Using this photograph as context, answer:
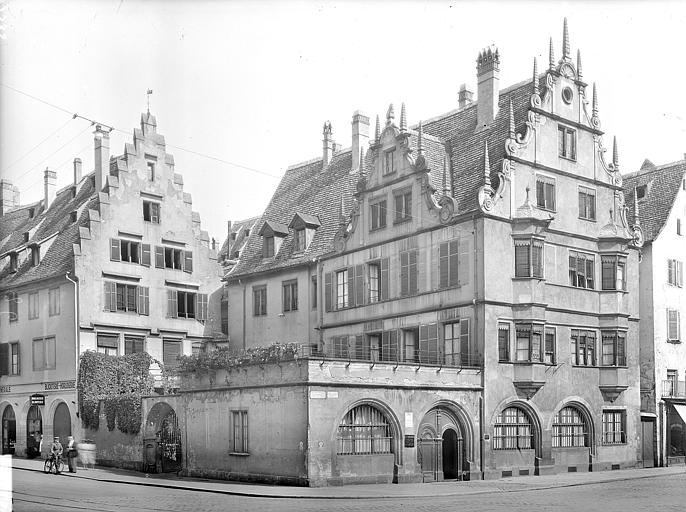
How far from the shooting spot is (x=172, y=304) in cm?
5584

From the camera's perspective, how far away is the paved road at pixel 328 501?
27.5 m

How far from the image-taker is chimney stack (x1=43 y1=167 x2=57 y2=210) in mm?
62653

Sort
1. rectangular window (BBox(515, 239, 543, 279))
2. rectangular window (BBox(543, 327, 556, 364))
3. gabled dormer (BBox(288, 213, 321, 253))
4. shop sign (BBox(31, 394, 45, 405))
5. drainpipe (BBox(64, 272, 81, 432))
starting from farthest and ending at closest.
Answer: gabled dormer (BBox(288, 213, 321, 253)) → shop sign (BBox(31, 394, 45, 405)) → drainpipe (BBox(64, 272, 81, 432)) → rectangular window (BBox(543, 327, 556, 364)) → rectangular window (BBox(515, 239, 543, 279))

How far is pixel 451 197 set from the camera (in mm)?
43094

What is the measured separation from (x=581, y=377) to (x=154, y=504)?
24.0m

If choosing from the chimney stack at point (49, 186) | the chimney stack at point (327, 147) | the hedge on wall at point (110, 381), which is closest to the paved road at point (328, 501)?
the hedge on wall at point (110, 381)

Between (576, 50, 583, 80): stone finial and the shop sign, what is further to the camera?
the shop sign

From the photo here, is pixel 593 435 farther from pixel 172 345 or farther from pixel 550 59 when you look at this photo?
pixel 172 345

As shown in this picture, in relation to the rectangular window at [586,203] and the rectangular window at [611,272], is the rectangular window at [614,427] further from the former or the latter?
the rectangular window at [586,203]

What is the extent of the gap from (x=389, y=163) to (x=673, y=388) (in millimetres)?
21297

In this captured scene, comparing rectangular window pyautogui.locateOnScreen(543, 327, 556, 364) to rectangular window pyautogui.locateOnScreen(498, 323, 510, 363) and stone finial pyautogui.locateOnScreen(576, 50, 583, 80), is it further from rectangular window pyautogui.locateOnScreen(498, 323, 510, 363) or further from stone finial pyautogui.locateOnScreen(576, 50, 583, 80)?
stone finial pyautogui.locateOnScreen(576, 50, 583, 80)

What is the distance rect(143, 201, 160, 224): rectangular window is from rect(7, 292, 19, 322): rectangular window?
9.06m

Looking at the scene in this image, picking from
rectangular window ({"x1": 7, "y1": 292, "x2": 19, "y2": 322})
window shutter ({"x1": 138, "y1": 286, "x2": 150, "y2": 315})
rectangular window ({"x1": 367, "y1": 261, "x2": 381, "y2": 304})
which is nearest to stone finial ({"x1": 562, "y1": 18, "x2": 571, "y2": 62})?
rectangular window ({"x1": 367, "y1": 261, "x2": 381, "y2": 304})

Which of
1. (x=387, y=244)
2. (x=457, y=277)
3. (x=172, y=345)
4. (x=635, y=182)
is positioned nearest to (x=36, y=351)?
(x=172, y=345)
